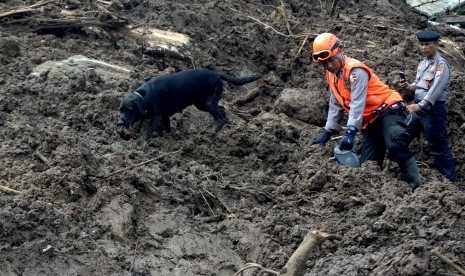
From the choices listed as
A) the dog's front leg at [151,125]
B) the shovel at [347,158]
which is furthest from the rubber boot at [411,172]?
the dog's front leg at [151,125]

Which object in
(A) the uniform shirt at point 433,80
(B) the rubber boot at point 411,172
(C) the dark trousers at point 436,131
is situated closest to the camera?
(B) the rubber boot at point 411,172

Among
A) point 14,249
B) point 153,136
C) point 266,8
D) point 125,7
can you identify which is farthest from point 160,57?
point 14,249

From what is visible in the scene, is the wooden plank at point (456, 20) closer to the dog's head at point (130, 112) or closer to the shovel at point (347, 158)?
the shovel at point (347, 158)

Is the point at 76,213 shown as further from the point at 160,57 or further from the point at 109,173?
the point at 160,57

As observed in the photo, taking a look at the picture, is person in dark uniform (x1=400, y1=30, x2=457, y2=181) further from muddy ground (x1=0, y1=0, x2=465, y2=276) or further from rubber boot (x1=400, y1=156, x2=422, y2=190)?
rubber boot (x1=400, y1=156, x2=422, y2=190)

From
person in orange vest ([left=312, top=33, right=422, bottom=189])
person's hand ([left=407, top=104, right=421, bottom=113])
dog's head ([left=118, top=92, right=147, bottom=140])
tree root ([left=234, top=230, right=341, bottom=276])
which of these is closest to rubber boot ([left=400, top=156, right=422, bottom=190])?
person in orange vest ([left=312, top=33, right=422, bottom=189])

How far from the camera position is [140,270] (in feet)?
20.2

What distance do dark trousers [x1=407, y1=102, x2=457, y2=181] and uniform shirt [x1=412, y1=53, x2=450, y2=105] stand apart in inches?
6.3

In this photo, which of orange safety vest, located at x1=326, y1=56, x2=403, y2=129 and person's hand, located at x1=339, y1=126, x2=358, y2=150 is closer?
person's hand, located at x1=339, y1=126, x2=358, y2=150

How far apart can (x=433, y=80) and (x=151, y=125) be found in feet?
10.5

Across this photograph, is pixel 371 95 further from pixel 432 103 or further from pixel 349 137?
pixel 432 103

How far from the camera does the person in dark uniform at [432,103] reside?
29.7 feet

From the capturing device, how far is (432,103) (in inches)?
356

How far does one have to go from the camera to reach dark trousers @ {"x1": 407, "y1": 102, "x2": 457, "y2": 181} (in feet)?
30.5
